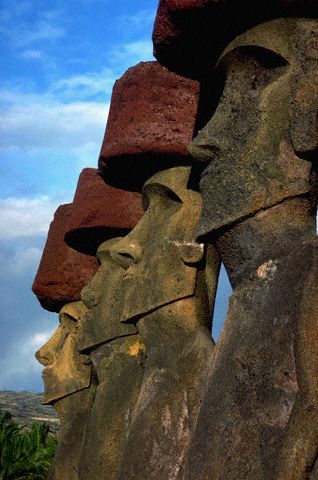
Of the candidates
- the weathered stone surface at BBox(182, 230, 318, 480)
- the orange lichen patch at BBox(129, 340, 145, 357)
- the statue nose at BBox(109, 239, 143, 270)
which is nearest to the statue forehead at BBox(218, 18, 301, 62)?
the weathered stone surface at BBox(182, 230, 318, 480)

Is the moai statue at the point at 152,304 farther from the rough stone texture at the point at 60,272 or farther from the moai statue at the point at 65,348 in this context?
the rough stone texture at the point at 60,272

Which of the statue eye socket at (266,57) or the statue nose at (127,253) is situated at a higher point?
the statue eye socket at (266,57)

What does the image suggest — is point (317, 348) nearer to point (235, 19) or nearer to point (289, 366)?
point (289, 366)

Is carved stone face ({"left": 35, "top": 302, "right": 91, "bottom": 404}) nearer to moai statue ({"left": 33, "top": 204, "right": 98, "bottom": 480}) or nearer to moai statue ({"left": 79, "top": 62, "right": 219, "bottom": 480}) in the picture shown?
moai statue ({"left": 33, "top": 204, "right": 98, "bottom": 480})

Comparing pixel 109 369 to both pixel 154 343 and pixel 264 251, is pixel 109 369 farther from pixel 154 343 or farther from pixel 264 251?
pixel 264 251

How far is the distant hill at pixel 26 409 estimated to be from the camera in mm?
10258

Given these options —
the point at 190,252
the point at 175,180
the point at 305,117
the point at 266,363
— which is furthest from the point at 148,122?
the point at 266,363

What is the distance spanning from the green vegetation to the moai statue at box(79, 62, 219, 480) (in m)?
2.55

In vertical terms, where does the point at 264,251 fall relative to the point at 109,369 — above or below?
above

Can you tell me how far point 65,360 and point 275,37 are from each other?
3.70m

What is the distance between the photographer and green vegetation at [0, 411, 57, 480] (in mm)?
7777

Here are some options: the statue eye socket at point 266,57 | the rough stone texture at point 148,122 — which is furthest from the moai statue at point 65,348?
the statue eye socket at point 266,57

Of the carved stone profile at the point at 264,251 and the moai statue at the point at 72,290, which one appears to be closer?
the carved stone profile at the point at 264,251

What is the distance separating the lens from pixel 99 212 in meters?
6.17
